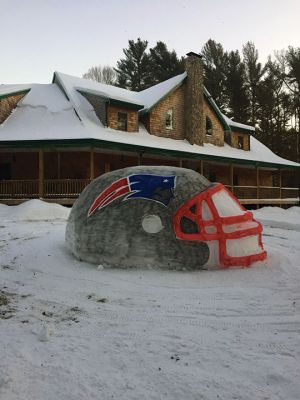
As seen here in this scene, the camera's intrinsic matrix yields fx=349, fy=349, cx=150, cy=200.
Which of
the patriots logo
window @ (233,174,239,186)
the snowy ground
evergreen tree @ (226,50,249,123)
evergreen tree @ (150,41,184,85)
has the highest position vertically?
evergreen tree @ (150,41,184,85)

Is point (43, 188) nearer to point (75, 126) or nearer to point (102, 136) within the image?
point (75, 126)

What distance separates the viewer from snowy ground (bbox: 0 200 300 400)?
2361 millimetres

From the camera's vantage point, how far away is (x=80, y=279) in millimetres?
5195

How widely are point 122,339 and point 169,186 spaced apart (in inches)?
134

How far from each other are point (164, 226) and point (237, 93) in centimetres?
3860

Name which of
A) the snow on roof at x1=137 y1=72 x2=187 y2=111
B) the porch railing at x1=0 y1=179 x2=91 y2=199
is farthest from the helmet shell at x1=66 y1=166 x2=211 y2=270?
the snow on roof at x1=137 y1=72 x2=187 y2=111

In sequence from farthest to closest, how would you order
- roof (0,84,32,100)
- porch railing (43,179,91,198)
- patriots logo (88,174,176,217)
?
roof (0,84,32,100) → porch railing (43,179,91,198) → patriots logo (88,174,176,217)

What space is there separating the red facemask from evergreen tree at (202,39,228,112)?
124 ft

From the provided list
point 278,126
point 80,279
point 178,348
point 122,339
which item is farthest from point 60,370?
point 278,126

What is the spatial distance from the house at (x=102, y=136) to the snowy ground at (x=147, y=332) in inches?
441

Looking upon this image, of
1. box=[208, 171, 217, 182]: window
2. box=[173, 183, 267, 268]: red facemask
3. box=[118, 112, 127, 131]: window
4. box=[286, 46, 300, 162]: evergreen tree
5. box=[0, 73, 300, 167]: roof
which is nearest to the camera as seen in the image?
box=[173, 183, 267, 268]: red facemask

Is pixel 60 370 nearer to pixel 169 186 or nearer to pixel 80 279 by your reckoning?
pixel 80 279

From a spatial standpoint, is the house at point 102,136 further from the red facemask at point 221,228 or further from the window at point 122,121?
the red facemask at point 221,228

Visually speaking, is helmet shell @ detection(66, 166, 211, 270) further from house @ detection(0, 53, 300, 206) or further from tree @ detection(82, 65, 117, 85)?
tree @ detection(82, 65, 117, 85)
